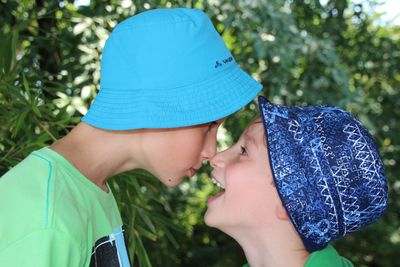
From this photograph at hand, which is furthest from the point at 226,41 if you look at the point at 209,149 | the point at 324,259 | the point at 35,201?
the point at 35,201

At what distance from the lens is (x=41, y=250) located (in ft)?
4.67

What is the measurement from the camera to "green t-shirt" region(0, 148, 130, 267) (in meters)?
1.44

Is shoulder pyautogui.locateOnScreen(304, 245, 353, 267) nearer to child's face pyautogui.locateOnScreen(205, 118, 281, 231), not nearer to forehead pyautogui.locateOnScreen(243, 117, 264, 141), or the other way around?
child's face pyautogui.locateOnScreen(205, 118, 281, 231)

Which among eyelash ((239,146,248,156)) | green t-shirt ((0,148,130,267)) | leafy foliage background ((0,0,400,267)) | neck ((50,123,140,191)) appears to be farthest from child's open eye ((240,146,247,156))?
leafy foliage background ((0,0,400,267))

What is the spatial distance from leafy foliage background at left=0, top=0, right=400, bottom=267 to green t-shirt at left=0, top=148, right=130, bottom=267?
2.61 feet

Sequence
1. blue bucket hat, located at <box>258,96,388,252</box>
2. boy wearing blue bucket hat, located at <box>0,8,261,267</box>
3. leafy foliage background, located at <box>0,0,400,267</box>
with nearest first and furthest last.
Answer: boy wearing blue bucket hat, located at <box>0,8,261,267</box>, blue bucket hat, located at <box>258,96,388,252</box>, leafy foliage background, located at <box>0,0,400,267</box>

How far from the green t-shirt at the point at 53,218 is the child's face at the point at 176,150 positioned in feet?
0.57

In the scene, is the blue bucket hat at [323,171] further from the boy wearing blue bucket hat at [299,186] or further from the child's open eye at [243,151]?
the child's open eye at [243,151]

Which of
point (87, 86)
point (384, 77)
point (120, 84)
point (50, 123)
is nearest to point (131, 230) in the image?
point (50, 123)

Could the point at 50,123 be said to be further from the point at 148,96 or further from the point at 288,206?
the point at 288,206

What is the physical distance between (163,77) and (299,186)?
44cm

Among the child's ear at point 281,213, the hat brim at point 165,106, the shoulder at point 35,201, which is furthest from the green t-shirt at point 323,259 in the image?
the shoulder at point 35,201

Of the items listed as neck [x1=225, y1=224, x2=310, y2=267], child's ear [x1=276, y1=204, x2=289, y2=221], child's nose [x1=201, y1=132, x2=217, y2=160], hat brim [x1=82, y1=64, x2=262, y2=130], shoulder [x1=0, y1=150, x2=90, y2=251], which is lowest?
neck [x1=225, y1=224, x2=310, y2=267]

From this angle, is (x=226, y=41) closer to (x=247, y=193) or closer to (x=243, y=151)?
(x=243, y=151)
